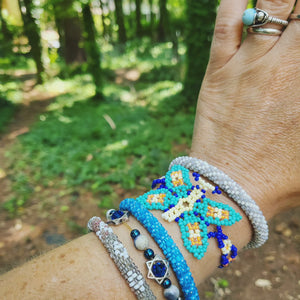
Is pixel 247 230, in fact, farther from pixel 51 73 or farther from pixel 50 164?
pixel 51 73

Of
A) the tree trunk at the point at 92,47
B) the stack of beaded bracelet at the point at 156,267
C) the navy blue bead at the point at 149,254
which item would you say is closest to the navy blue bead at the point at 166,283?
the stack of beaded bracelet at the point at 156,267

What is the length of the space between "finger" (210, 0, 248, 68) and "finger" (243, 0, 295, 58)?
0.07m

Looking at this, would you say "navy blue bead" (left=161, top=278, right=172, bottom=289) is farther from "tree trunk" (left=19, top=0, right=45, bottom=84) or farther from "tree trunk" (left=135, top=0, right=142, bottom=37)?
"tree trunk" (left=135, top=0, right=142, bottom=37)

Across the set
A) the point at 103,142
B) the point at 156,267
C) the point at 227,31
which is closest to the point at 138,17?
the point at 103,142

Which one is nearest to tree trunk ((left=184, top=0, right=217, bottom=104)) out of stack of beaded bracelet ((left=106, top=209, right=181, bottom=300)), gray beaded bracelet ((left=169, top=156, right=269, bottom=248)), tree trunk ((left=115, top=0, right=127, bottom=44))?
gray beaded bracelet ((left=169, top=156, right=269, bottom=248))

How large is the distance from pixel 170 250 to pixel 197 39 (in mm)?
6514

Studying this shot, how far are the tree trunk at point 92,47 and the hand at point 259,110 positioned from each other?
6.67 meters

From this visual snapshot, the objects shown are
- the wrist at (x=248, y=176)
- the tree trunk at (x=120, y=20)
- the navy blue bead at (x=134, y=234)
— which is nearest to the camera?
the navy blue bead at (x=134, y=234)

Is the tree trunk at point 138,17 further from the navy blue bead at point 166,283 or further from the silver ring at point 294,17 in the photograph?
the navy blue bead at point 166,283

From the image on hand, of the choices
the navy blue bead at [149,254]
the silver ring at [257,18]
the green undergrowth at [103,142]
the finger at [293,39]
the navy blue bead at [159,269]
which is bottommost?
the green undergrowth at [103,142]

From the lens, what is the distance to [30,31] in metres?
9.00

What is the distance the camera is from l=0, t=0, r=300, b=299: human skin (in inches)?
49.6

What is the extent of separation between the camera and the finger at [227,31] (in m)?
1.42

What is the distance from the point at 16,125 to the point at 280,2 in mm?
7062
